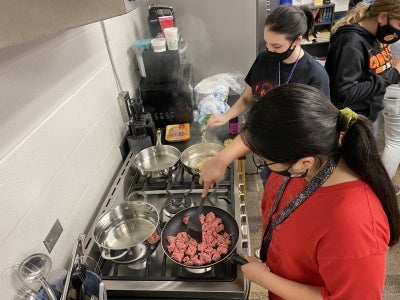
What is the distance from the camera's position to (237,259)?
3.32 feet

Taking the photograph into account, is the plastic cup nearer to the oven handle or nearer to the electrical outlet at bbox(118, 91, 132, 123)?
the electrical outlet at bbox(118, 91, 132, 123)

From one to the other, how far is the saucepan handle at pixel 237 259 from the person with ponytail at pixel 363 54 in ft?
3.58

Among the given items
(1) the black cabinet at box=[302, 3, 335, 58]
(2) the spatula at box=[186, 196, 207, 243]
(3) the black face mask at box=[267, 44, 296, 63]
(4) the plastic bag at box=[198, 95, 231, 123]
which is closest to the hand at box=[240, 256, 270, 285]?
(2) the spatula at box=[186, 196, 207, 243]

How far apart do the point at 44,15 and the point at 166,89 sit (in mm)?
1333

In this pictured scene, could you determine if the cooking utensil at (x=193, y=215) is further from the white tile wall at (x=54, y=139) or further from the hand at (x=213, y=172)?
the white tile wall at (x=54, y=139)

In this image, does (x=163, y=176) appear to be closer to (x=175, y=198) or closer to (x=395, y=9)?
(x=175, y=198)

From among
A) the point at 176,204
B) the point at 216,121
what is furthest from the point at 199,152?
the point at 176,204

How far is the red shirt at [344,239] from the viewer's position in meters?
0.69

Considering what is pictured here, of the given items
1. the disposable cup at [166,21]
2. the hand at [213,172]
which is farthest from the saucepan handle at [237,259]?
the disposable cup at [166,21]

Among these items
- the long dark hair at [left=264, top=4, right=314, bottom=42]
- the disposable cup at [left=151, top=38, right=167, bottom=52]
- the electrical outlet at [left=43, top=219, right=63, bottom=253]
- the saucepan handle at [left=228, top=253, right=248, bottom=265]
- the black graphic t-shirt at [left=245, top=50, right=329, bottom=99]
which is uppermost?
the long dark hair at [left=264, top=4, right=314, bottom=42]

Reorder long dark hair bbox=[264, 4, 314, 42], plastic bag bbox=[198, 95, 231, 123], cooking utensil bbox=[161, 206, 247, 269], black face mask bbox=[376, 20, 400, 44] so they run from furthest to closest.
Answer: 1. plastic bag bbox=[198, 95, 231, 123]
2. black face mask bbox=[376, 20, 400, 44]
3. long dark hair bbox=[264, 4, 314, 42]
4. cooking utensil bbox=[161, 206, 247, 269]

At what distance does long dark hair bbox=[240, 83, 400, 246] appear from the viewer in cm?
71

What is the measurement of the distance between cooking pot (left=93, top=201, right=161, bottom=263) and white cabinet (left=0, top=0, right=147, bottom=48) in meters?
0.76

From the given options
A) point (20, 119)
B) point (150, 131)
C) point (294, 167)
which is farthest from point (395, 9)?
point (20, 119)
